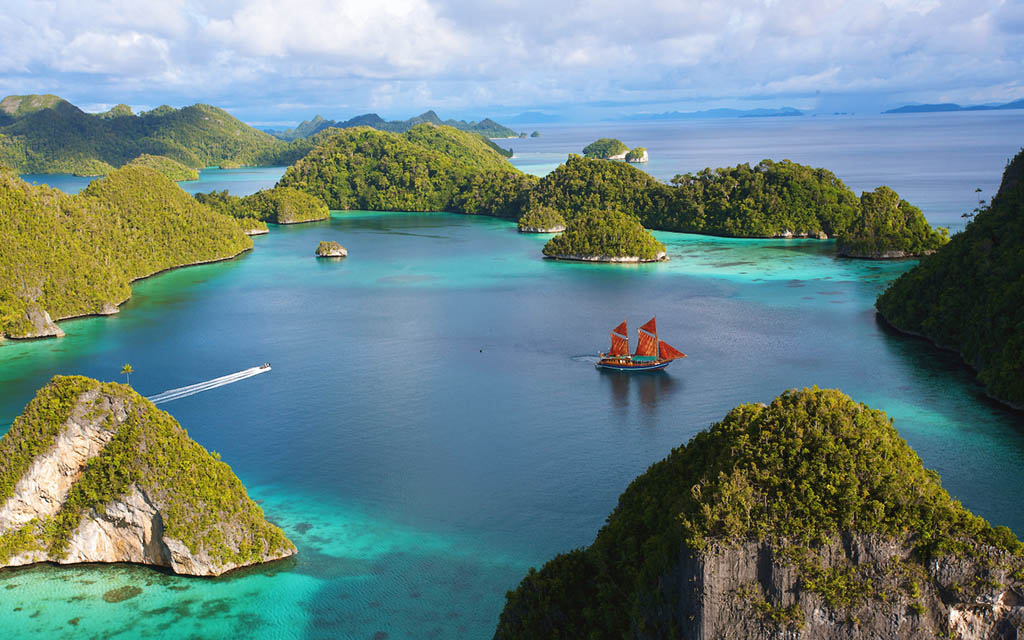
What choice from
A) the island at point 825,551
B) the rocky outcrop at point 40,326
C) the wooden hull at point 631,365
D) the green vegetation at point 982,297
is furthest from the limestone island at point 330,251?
the island at point 825,551

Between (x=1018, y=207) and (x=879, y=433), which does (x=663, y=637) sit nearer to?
(x=879, y=433)

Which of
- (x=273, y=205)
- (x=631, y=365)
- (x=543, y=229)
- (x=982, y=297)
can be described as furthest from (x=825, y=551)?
(x=273, y=205)

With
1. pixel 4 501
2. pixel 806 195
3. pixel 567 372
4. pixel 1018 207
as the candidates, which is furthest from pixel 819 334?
pixel 806 195

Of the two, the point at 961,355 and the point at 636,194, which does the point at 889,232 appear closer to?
the point at 961,355

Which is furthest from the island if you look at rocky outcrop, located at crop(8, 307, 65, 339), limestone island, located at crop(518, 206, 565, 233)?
limestone island, located at crop(518, 206, 565, 233)

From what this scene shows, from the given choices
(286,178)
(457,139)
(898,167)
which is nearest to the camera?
(286,178)
